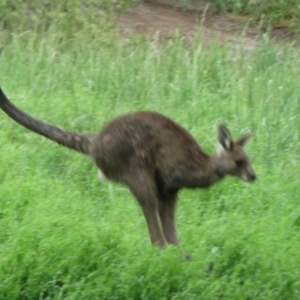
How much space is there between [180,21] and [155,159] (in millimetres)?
9242

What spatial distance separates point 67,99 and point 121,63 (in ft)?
4.40

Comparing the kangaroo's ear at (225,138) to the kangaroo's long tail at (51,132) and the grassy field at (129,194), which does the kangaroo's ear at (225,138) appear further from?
the kangaroo's long tail at (51,132)

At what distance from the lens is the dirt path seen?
48.5 feet

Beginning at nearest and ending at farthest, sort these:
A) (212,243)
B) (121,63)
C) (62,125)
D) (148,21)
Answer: (212,243) → (62,125) → (121,63) → (148,21)

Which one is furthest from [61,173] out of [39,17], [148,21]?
[148,21]

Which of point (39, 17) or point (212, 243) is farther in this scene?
point (39, 17)

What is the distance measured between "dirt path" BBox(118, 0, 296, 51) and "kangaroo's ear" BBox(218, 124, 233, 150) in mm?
7737

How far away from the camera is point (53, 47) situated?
11.2 m

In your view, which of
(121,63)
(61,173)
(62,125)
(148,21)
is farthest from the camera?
(148,21)

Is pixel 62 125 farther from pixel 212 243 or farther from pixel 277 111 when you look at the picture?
pixel 212 243

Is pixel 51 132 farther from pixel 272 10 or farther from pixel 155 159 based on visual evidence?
pixel 272 10

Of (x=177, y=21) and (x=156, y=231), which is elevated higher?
(x=156, y=231)

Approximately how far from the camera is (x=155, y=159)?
6.45 metres

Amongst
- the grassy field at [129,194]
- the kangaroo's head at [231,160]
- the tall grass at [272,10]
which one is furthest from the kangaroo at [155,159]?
the tall grass at [272,10]
